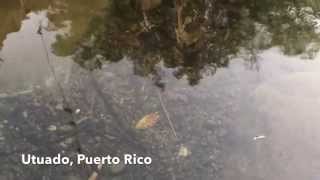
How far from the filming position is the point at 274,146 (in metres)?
2.84

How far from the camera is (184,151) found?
2809mm

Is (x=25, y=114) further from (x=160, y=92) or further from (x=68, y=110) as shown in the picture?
(x=160, y=92)

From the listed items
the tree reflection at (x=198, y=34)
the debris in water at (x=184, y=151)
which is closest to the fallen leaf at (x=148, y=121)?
the debris in water at (x=184, y=151)

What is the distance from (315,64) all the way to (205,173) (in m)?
1.29

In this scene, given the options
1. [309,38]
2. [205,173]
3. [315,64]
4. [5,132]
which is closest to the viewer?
[205,173]

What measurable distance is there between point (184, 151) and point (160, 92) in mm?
517

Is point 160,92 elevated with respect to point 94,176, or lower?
elevated

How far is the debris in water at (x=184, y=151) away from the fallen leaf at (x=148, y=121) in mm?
254

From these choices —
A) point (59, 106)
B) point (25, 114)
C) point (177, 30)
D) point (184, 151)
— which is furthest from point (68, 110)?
point (177, 30)

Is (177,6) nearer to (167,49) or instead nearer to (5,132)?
(167,49)

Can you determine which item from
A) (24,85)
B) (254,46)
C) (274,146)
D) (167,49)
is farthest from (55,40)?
(274,146)

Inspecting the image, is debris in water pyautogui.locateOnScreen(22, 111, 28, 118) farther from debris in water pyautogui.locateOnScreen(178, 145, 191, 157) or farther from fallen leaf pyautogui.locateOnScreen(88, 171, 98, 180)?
debris in water pyautogui.locateOnScreen(178, 145, 191, 157)

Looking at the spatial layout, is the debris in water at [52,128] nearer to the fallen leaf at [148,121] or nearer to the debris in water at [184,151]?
the fallen leaf at [148,121]

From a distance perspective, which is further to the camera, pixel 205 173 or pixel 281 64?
pixel 281 64
